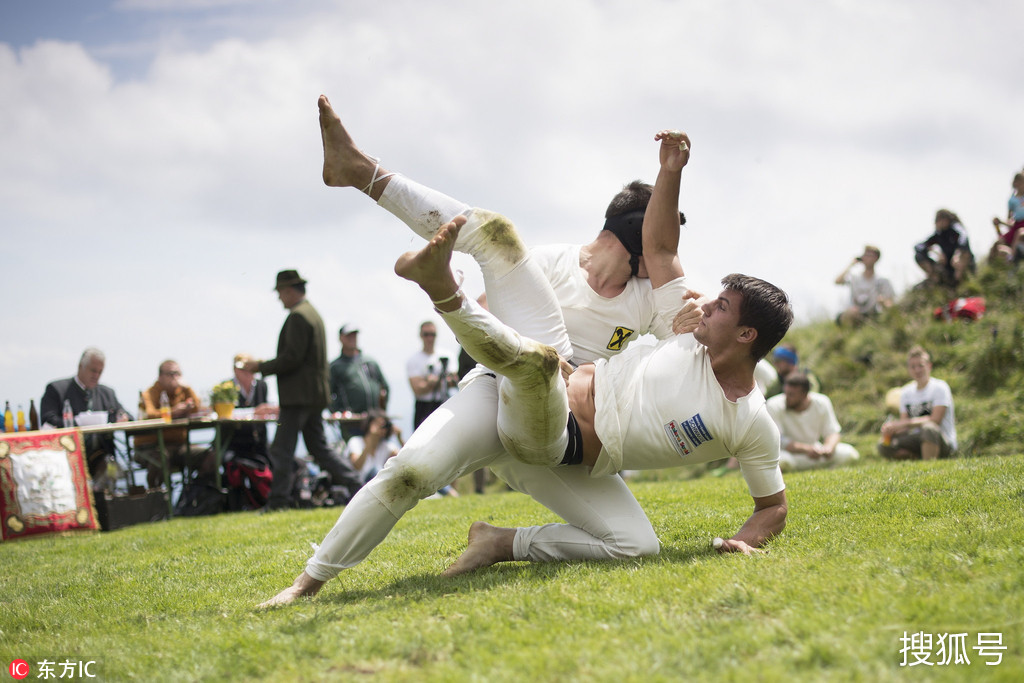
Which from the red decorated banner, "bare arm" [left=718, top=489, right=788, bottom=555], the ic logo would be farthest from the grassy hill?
the red decorated banner

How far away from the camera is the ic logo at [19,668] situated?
115 inches

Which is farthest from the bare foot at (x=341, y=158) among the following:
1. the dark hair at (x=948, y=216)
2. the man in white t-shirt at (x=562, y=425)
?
the dark hair at (x=948, y=216)

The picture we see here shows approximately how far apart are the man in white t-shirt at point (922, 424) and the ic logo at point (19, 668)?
333 inches

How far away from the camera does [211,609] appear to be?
3736 mm

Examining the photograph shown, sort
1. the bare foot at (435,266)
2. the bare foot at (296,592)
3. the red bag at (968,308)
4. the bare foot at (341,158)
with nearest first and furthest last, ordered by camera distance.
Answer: the bare foot at (435,266) < the bare foot at (296,592) < the bare foot at (341,158) < the red bag at (968,308)

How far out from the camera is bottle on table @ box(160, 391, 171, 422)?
1010cm

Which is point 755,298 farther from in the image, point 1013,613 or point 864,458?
point 864,458

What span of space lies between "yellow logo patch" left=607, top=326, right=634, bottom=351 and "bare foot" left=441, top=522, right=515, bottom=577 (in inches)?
42.8

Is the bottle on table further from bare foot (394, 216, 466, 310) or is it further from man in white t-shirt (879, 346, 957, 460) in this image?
man in white t-shirt (879, 346, 957, 460)

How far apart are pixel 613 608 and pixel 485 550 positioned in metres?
1.35

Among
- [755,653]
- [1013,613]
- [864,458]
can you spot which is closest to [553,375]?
[755,653]

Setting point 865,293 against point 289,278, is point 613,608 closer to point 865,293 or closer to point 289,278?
point 289,278

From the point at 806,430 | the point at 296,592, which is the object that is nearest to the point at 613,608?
the point at 296,592

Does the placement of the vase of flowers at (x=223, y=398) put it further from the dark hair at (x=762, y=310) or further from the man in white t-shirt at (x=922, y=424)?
the dark hair at (x=762, y=310)
